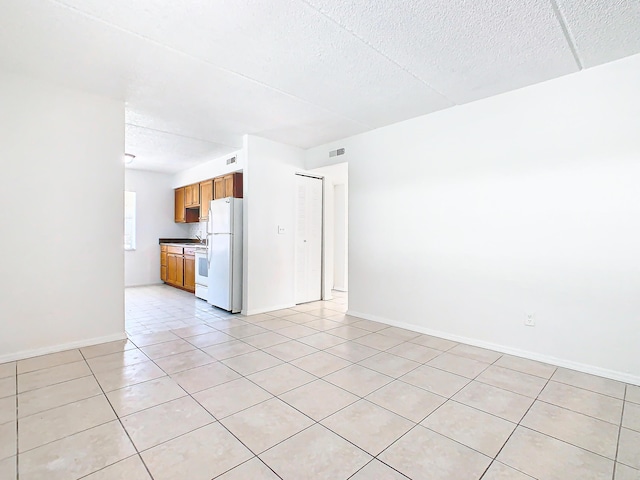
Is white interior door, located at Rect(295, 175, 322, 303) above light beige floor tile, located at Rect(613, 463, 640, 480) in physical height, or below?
above

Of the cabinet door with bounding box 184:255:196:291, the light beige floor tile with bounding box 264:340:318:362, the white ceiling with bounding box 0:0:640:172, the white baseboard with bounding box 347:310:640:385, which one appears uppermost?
the white ceiling with bounding box 0:0:640:172

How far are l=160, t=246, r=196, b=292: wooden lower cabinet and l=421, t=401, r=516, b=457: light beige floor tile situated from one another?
16.4 ft

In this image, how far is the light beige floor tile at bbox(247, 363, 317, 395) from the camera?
93.7 inches

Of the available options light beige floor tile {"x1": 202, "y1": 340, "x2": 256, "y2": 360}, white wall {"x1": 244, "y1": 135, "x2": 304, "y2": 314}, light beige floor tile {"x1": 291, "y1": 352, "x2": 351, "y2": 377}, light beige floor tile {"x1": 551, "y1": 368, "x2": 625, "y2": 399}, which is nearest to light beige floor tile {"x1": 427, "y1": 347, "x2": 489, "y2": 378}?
light beige floor tile {"x1": 551, "y1": 368, "x2": 625, "y2": 399}

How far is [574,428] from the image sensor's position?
1.91m

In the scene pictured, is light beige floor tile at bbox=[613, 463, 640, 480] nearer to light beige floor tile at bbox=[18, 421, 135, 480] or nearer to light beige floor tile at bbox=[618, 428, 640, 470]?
light beige floor tile at bbox=[618, 428, 640, 470]

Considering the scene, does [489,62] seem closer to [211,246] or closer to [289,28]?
[289,28]

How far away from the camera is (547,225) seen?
2881 mm

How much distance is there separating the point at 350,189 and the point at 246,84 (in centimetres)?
203

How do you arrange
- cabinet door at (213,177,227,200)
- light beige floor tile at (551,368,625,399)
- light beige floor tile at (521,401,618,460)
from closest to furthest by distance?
1. light beige floor tile at (521,401,618,460)
2. light beige floor tile at (551,368,625,399)
3. cabinet door at (213,177,227,200)

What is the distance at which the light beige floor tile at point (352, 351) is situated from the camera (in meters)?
2.99

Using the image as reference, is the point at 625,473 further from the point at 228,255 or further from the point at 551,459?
the point at 228,255

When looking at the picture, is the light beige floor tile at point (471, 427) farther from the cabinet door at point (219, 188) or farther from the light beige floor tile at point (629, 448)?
the cabinet door at point (219, 188)

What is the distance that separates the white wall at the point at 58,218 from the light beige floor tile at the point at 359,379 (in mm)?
2422
